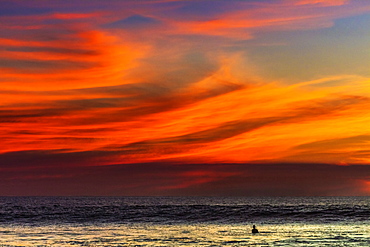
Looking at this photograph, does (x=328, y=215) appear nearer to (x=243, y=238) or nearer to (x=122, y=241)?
(x=243, y=238)

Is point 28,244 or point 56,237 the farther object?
point 56,237

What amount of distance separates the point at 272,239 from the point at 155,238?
33.4ft

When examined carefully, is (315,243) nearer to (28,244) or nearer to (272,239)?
(272,239)

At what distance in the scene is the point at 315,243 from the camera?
39750 mm

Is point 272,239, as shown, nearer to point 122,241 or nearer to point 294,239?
point 294,239

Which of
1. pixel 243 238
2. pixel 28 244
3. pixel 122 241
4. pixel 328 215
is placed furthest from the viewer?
pixel 328 215

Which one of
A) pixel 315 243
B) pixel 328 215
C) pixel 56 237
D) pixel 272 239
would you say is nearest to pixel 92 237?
pixel 56 237

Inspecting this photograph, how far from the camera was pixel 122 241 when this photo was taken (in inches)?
1654

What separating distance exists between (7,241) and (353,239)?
93.3 feet

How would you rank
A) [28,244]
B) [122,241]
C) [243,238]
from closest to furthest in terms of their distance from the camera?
1. [28,244]
2. [122,241]
3. [243,238]

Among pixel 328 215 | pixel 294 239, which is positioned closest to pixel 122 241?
pixel 294 239

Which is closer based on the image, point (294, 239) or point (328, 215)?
point (294, 239)

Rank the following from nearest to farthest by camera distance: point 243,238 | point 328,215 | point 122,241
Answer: point 122,241
point 243,238
point 328,215

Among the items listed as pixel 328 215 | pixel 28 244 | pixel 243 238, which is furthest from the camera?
pixel 328 215
